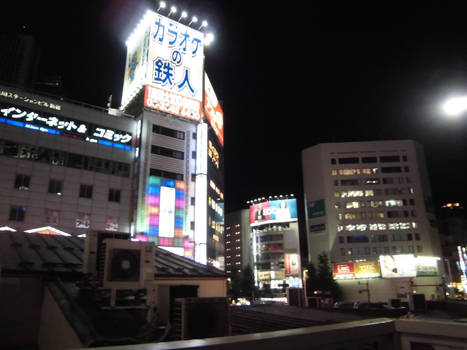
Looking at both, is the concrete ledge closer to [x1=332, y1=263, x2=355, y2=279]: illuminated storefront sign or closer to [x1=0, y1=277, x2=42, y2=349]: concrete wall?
[x1=0, y1=277, x2=42, y2=349]: concrete wall

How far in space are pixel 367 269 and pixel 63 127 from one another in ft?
201


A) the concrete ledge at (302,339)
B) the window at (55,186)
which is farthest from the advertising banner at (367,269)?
the concrete ledge at (302,339)

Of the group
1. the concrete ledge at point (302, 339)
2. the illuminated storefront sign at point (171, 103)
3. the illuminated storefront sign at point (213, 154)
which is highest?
the illuminated storefront sign at point (171, 103)

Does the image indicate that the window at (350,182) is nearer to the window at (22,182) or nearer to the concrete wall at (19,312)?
the window at (22,182)

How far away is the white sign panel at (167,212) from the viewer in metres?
50.5

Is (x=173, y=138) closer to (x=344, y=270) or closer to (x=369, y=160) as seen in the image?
(x=344, y=270)

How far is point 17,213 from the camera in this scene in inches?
1635

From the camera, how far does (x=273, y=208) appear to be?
4956 inches

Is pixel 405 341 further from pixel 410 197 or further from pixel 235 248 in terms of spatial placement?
pixel 235 248

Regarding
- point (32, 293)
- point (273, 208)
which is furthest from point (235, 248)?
point (32, 293)

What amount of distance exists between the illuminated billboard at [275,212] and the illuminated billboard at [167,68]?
237ft

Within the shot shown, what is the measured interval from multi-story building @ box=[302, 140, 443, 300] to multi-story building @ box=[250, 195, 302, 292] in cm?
2550

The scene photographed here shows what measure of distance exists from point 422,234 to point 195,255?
6659cm

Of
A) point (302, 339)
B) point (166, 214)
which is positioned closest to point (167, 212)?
point (166, 214)
